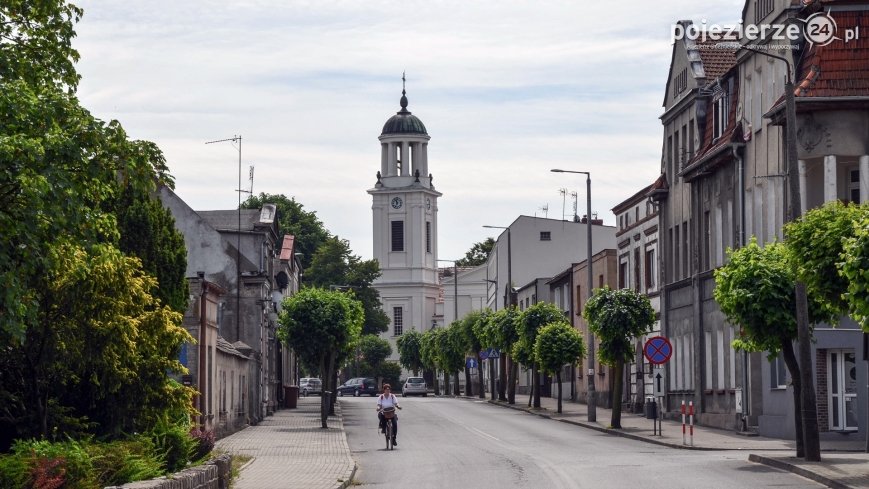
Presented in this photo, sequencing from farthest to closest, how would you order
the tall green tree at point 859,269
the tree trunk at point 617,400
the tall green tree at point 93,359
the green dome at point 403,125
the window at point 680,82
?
the green dome at point 403,125 → the window at point 680,82 → the tree trunk at point 617,400 → the tall green tree at point 859,269 → the tall green tree at point 93,359

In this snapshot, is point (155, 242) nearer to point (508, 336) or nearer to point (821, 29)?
point (821, 29)

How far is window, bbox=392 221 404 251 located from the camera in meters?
136

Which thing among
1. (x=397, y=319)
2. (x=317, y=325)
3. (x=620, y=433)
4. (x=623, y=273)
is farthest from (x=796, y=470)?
(x=397, y=319)

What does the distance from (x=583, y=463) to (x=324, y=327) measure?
21948 mm

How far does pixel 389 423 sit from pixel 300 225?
82.1 meters

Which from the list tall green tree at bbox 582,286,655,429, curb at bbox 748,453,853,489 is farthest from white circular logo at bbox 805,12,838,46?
curb at bbox 748,453,853,489

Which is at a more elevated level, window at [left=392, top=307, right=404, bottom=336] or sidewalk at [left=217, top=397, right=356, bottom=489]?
window at [left=392, top=307, right=404, bottom=336]

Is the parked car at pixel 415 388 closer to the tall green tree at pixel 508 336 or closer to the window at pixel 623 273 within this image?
the tall green tree at pixel 508 336

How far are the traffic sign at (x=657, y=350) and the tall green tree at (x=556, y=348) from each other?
1784 cm

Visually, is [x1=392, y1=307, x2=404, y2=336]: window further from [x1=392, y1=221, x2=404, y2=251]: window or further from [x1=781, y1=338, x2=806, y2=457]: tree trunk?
[x1=781, y1=338, x2=806, y2=457]: tree trunk

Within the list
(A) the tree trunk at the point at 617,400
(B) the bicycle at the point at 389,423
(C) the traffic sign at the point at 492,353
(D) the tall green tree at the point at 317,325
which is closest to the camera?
(B) the bicycle at the point at 389,423

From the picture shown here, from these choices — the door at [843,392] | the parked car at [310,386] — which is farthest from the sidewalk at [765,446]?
the parked car at [310,386]

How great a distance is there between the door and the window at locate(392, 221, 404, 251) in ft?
337

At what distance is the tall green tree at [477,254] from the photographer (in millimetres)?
144250
